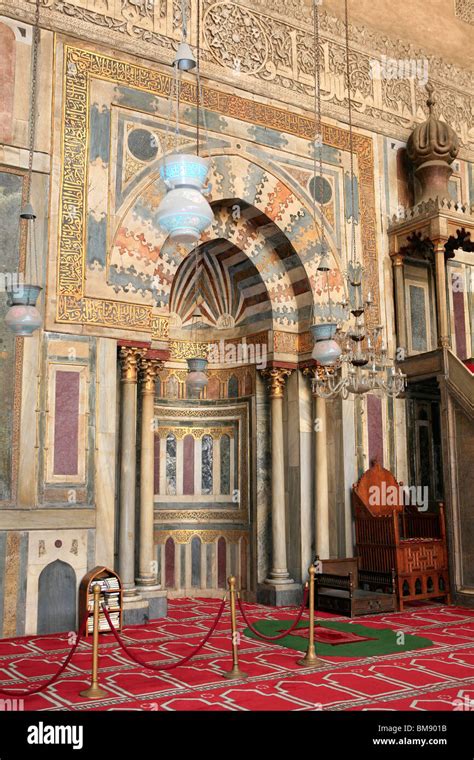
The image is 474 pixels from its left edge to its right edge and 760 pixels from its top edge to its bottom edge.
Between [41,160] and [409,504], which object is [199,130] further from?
[409,504]

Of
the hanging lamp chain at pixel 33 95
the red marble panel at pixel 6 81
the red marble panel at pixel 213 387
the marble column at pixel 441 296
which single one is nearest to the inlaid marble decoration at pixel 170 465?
the red marble panel at pixel 213 387

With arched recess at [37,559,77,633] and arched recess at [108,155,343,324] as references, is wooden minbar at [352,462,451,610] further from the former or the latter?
arched recess at [37,559,77,633]

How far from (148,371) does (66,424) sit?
4.03ft

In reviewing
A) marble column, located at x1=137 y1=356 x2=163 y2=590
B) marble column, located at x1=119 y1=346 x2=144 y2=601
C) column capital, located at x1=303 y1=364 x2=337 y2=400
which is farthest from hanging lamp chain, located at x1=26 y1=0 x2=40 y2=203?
column capital, located at x1=303 y1=364 x2=337 y2=400

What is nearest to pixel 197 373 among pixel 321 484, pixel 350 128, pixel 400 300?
pixel 321 484

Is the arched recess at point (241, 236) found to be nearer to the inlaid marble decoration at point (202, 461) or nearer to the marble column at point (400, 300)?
the marble column at point (400, 300)

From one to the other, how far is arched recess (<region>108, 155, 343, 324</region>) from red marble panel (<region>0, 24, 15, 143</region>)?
4.55 ft

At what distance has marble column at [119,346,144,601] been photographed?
7.45 metres

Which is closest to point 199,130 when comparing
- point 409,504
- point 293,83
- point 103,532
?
point 293,83

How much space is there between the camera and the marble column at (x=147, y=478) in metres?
7.67

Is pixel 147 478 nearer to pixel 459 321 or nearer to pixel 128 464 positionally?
pixel 128 464

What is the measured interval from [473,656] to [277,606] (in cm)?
316

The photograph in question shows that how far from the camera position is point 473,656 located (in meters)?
5.82

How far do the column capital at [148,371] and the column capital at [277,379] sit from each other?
167 centimetres
